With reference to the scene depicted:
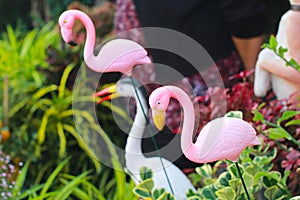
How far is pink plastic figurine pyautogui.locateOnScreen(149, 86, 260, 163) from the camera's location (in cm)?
125

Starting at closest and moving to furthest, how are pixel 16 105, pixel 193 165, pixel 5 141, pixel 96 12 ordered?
pixel 193 165, pixel 5 141, pixel 16 105, pixel 96 12

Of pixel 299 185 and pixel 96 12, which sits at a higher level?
pixel 96 12

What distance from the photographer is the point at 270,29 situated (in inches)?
142

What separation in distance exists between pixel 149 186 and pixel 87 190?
81cm

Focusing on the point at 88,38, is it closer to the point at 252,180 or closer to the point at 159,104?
the point at 159,104

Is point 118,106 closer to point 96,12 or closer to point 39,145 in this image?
point 39,145

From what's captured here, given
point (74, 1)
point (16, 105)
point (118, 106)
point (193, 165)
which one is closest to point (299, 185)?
point (193, 165)

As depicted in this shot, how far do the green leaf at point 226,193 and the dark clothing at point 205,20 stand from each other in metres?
1.08

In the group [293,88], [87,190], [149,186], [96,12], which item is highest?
[96,12]

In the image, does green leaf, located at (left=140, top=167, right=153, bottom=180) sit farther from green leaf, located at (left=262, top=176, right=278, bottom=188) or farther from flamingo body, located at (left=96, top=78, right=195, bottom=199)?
green leaf, located at (left=262, top=176, right=278, bottom=188)

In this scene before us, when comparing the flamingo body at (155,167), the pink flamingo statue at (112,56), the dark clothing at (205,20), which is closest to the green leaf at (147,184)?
the flamingo body at (155,167)

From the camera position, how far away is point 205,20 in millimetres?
2568

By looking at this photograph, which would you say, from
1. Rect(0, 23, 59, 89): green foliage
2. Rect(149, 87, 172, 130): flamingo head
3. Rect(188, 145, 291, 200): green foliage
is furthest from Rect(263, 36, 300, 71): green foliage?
Rect(0, 23, 59, 89): green foliage

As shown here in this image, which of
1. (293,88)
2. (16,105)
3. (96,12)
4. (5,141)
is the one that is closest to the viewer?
(293,88)
